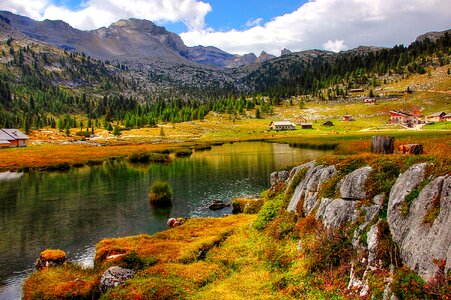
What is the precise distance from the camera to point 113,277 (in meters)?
26.6

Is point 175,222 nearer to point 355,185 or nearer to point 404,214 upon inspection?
point 355,185

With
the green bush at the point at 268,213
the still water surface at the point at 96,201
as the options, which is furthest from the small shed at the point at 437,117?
the green bush at the point at 268,213

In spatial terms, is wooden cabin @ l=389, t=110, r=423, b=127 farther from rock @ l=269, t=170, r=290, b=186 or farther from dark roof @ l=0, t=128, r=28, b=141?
dark roof @ l=0, t=128, r=28, b=141

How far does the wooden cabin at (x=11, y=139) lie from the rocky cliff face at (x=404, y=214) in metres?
181

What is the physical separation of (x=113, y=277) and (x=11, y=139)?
173 metres

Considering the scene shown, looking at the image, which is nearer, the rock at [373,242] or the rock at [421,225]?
the rock at [421,225]

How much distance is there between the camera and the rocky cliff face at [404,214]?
14961mm

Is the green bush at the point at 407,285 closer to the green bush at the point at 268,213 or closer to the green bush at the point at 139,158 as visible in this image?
the green bush at the point at 268,213

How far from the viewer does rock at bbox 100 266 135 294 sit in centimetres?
2614

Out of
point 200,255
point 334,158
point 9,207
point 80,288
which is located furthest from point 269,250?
point 9,207

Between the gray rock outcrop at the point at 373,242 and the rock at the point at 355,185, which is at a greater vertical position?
the rock at the point at 355,185

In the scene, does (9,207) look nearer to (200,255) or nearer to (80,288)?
(80,288)

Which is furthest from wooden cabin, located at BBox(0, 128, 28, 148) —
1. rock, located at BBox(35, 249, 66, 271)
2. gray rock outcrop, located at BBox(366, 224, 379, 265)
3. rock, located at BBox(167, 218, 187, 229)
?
gray rock outcrop, located at BBox(366, 224, 379, 265)

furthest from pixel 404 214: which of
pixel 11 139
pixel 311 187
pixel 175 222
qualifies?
pixel 11 139
